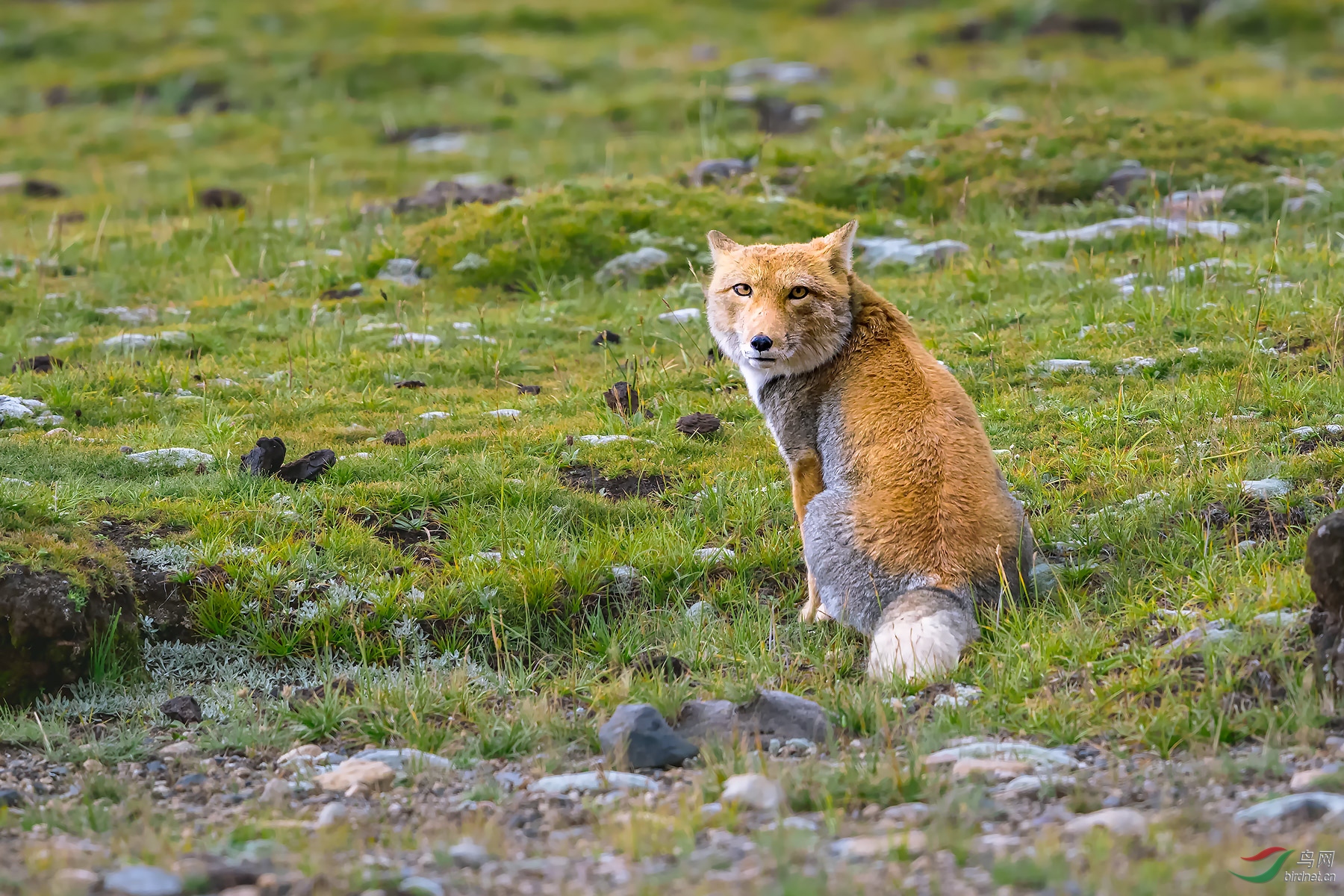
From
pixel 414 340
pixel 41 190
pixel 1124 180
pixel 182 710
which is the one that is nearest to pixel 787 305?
pixel 182 710

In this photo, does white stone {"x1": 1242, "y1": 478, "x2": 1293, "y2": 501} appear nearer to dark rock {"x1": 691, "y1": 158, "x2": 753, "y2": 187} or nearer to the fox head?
the fox head

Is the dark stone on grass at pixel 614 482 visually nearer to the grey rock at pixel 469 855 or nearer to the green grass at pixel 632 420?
the green grass at pixel 632 420

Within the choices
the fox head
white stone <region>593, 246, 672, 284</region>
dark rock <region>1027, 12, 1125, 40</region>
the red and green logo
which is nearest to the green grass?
white stone <region>593, 246, 672, 284</region>

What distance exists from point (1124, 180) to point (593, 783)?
12.7m

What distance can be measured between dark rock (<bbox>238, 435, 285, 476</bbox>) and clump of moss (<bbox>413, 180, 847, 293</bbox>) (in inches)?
218

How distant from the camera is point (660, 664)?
7.00 meters

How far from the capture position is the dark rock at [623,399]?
10188 millimetres

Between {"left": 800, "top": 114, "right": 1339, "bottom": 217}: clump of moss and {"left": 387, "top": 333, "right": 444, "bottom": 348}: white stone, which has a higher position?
{"left": 800, "top": 114, "right": 1339, "bottom": 217}: clump of moss

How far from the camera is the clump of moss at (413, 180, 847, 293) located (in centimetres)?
1410

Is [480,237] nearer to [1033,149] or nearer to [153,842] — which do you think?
[1033,149]

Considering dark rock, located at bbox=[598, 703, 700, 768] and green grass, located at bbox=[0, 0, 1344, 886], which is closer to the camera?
dark rock, located at bbox=[598, 703, 700, 768]

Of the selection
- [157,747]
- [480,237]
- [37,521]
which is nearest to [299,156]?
[480,237]

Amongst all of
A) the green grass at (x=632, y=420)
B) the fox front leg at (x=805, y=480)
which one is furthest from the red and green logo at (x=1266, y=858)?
the fox front leg at (x=805, y=480)

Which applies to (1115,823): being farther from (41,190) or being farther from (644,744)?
(41,190)
